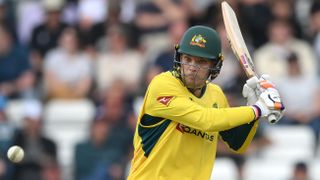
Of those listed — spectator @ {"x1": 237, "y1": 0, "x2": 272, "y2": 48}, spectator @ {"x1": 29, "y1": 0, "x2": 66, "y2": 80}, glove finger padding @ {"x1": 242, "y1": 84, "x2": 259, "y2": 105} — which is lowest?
spectator @ {"x1": 29, "y1": 0, "x2": 66, "y2": 80}

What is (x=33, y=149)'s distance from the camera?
11281 mm

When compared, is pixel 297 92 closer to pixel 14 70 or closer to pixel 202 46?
pixel 14 70

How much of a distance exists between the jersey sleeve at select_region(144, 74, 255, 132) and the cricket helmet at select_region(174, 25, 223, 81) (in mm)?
172

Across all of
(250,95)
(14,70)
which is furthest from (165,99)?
(14,70)

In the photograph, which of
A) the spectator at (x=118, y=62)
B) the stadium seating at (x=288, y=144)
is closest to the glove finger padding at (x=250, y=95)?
the stadium seating at (x=288, y=144)

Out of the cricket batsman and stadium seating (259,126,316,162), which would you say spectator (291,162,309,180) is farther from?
the cricket batsman

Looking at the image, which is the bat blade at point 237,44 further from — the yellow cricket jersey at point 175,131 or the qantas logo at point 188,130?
the qantas logo at point 188,130

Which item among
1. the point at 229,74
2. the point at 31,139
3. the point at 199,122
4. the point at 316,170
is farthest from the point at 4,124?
the point at 199,122

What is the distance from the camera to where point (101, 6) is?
12656 mm

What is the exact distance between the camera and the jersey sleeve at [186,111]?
618cm

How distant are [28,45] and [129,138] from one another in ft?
7.69

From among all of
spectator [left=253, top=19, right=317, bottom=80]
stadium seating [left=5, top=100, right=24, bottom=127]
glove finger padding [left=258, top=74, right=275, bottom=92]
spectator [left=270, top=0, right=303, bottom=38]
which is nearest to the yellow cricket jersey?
glove finger padding [left=258, top=74, right=275, bottom=92]

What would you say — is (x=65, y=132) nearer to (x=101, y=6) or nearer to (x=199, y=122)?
(x=101, y=6)

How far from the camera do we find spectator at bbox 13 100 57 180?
11.1 m
